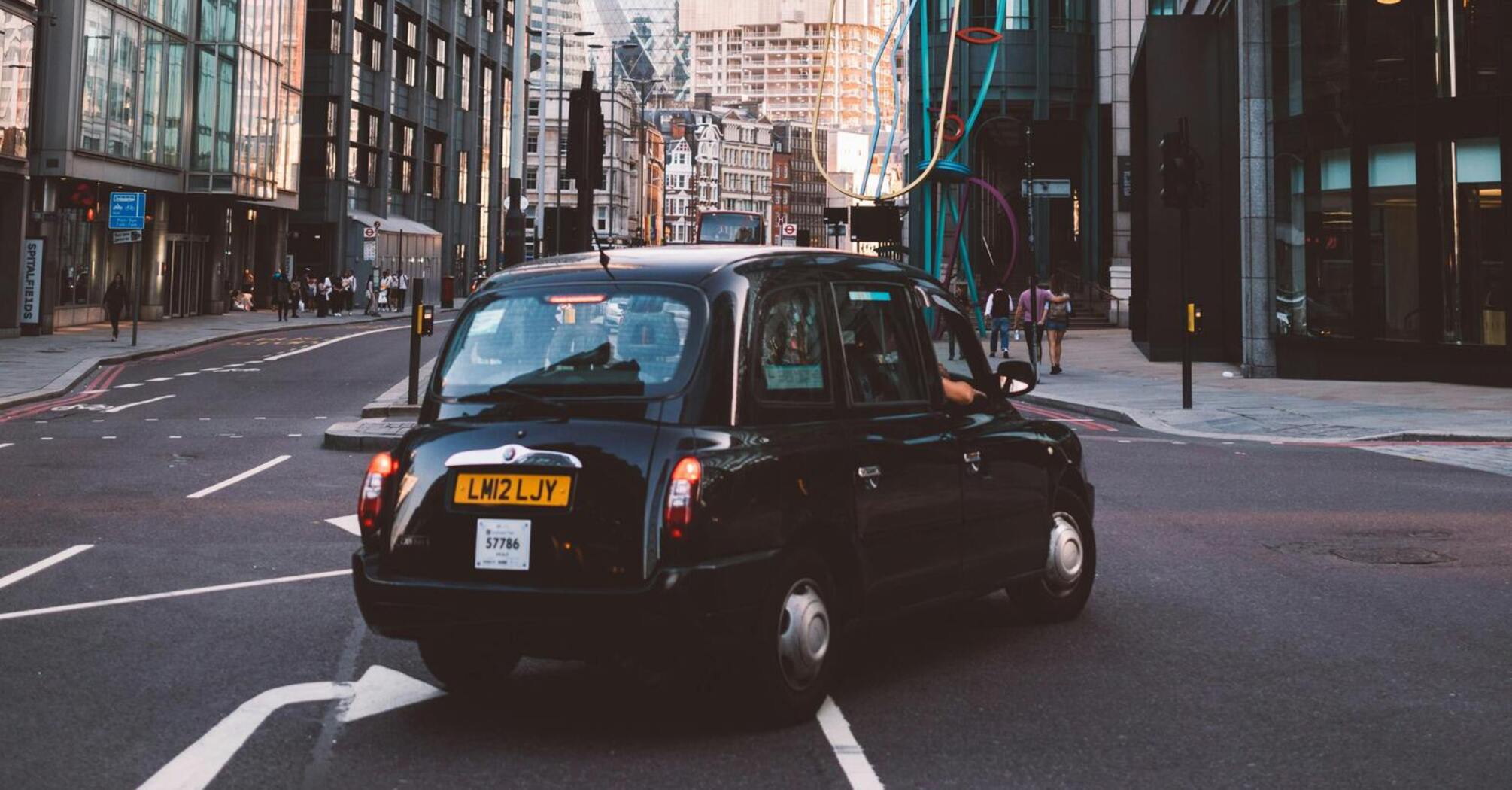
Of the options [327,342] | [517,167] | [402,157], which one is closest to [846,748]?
[517,167]

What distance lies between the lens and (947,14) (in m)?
58.4

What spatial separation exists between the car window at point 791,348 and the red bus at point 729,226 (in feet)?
190

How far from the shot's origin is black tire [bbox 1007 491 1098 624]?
24.7 feet

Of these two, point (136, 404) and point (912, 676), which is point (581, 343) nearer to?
point (912, 676)

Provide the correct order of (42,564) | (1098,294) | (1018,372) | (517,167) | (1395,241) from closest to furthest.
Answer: (1018,372)
(42,564)
(517,167)
(1395,241)
(1098,294)

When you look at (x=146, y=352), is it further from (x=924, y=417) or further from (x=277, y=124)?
(x=924, y=417)

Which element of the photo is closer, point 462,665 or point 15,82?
point 462,665

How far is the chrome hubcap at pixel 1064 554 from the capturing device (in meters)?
7.62

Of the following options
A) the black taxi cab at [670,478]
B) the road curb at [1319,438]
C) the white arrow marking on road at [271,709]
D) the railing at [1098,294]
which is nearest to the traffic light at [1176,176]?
the road curb at [1319,438]

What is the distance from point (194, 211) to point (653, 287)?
5184 centimetres

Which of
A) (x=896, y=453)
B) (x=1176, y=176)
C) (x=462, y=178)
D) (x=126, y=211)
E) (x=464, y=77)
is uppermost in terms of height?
(x=464, y=77)

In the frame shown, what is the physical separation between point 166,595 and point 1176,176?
16.3 meters

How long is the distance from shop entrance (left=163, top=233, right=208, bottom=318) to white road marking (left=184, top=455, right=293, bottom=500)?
126ft

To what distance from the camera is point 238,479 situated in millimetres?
13906
